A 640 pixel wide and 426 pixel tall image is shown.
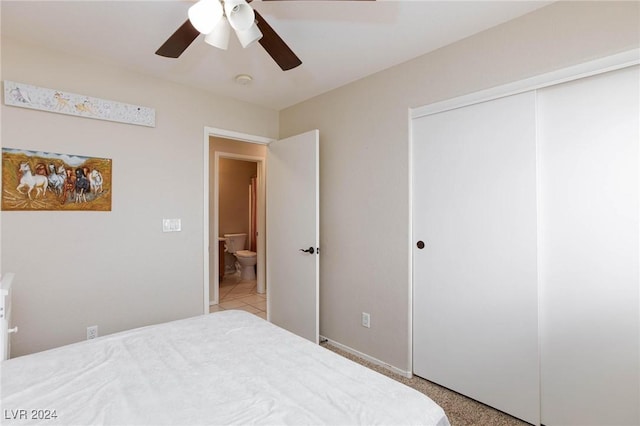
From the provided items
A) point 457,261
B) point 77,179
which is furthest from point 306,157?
point 77,179

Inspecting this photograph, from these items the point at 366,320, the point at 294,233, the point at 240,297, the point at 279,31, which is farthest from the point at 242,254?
the point at 279,31

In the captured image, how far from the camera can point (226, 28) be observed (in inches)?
61.0

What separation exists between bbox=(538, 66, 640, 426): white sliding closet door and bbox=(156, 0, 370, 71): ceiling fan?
1.56 meters

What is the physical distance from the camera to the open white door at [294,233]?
3.02 meters

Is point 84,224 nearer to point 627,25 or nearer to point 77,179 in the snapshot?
point 77,179

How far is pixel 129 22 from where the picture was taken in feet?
6.50

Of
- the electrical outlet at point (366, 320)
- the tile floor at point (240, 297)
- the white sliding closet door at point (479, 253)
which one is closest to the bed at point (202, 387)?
the white sliding closet door at point (479, 253)

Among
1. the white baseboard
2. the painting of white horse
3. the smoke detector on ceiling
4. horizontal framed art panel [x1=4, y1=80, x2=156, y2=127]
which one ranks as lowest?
the white baseboard

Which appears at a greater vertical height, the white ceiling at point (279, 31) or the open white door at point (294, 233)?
the white ceiling at point (279, 31)

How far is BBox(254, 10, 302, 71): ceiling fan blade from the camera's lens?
1496 millimetres

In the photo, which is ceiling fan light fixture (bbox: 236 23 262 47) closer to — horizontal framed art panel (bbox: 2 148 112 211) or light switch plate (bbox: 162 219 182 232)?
horizontal framed art panel (bbox: 2 148 112 211)

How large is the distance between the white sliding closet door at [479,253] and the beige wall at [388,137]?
0.14 m

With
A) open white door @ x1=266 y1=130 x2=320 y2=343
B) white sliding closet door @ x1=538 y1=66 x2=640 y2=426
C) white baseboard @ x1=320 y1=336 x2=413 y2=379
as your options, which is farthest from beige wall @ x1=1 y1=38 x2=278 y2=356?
white sliding closet door @ x1=538 y1=66 x2=640 y2=426

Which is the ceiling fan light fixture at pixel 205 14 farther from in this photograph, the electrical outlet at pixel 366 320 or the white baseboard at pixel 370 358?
the white baseboard at pixel 370 358
